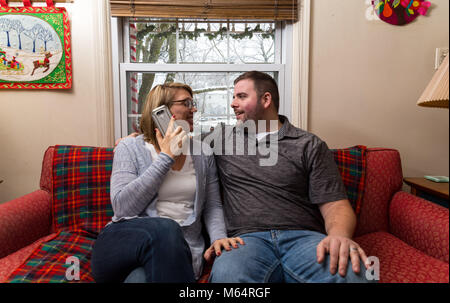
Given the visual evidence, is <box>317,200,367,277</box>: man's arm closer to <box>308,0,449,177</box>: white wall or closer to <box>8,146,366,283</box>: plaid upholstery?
<box>308,0,449,177</box>: white wall

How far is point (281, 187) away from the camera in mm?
801

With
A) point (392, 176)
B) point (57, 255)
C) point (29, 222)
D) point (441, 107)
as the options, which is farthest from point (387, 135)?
point (29, 222)

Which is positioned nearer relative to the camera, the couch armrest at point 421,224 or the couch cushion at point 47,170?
the couch armrest at point 421,224

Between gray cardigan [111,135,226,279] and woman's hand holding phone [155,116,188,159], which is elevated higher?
woman's hand holding phone [155,116,188,159]

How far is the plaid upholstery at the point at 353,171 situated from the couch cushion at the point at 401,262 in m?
0.14

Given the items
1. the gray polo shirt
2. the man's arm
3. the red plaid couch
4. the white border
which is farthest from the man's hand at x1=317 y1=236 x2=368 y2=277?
the white border

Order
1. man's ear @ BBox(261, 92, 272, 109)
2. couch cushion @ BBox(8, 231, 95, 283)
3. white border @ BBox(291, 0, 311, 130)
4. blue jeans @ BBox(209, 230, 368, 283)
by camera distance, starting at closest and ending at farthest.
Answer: blue jeans @ BBox(209, 230, 368, 283) < couch cushion @ BBox(8, 231, 95, 283) < man's ear @ BBox(261, 92, 272, 109) < white border @ BBox(291, 0, 311, 130)

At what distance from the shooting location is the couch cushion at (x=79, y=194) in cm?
99

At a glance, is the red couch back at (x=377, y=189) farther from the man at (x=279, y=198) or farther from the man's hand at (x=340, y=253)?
the man's hand at (x=340, y=253)

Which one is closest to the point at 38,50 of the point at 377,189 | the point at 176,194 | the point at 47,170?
the point at 47,170

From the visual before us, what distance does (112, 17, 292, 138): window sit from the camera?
1.25 m
